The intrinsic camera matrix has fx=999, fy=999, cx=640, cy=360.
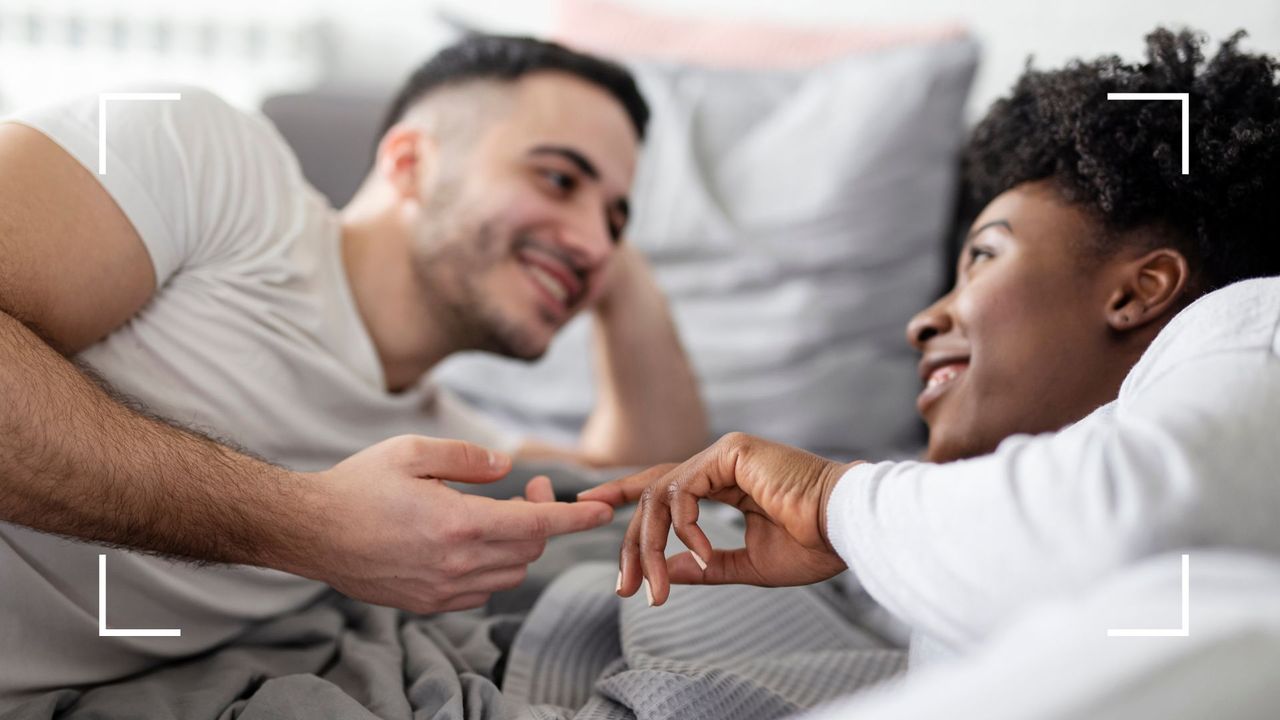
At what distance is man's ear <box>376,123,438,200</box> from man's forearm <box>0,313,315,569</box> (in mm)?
606

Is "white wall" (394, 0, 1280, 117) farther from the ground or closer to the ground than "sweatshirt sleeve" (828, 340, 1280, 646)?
farther from the ground

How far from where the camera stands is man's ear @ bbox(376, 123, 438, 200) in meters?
1.35

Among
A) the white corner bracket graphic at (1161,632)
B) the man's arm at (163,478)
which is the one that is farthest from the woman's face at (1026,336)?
the white corner bracket graphic at (1161,632)

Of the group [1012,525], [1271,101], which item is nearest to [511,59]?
[1271,101]

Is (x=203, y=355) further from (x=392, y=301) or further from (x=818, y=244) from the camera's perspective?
(x=818, y=244)

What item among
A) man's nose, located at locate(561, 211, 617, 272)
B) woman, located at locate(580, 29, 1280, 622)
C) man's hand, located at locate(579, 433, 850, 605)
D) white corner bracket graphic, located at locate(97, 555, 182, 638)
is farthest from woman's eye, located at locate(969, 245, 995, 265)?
white corner bracket graphic, located at locate(97, 555, 182, 638)

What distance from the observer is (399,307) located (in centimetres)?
125

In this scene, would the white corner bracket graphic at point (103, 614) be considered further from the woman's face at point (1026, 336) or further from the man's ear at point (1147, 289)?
the man's ear at point (1147, 289)

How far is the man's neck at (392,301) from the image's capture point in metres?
1.23

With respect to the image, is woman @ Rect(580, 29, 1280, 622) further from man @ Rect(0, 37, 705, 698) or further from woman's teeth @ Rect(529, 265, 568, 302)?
woman's teeth @ Rect(529, 265, 568, 302)

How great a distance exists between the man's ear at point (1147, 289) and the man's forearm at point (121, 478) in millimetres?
699

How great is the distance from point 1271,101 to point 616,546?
0.80 meters

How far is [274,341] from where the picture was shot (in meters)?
1.03

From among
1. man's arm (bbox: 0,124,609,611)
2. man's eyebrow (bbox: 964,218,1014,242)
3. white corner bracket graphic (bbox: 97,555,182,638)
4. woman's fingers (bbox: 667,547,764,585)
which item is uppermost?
man's eyebrow (bbox: 964,218,1014,242)
